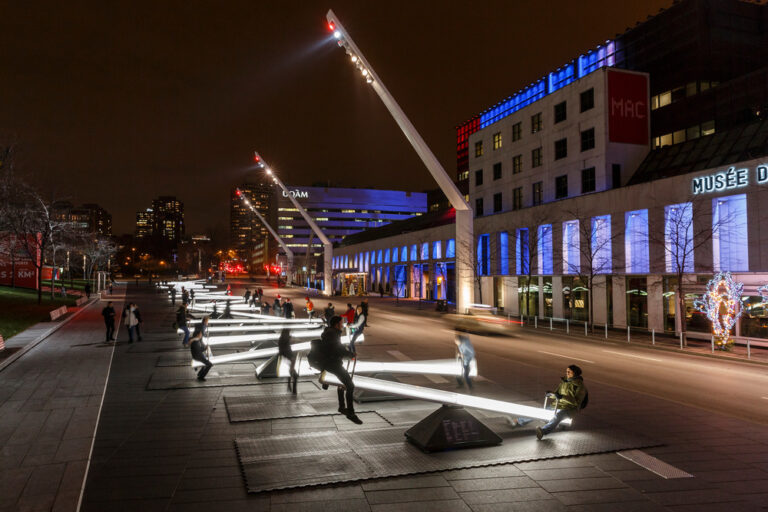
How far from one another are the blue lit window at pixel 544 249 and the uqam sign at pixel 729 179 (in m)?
12.0

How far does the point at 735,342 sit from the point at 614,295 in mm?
8121

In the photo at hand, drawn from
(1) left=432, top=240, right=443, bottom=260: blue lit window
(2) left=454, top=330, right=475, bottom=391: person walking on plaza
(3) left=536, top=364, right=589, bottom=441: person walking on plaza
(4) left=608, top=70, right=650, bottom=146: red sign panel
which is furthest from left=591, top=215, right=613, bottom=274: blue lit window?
(1) left=432, top=240, right=443, bottom=260: blue lit window

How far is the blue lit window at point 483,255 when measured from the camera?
1754 inches

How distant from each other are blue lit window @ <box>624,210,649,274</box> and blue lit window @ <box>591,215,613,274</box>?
1152mm

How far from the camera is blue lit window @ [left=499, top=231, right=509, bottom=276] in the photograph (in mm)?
42094

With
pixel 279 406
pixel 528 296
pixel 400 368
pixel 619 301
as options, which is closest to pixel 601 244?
pixel 619 301

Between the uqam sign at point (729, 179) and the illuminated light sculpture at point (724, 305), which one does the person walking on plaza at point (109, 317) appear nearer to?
the illuminated light sculpture at point (724, 305)

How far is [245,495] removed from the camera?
671 centimetres

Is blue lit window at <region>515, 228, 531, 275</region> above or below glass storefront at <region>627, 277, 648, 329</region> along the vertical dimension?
above

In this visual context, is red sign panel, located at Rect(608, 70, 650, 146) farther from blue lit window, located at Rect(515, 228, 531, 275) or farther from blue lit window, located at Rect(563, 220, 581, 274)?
blue lit window, located at Rect(515, 228, 531, 275)

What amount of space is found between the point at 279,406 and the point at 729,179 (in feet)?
78.7

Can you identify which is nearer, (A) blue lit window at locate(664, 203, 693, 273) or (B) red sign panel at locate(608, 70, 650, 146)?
(A) blue lit window at locate(664, 203, 693, 273)

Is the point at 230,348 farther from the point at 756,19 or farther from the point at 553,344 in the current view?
the point at 756,19

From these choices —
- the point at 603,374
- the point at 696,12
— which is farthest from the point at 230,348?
the point at 696,12
